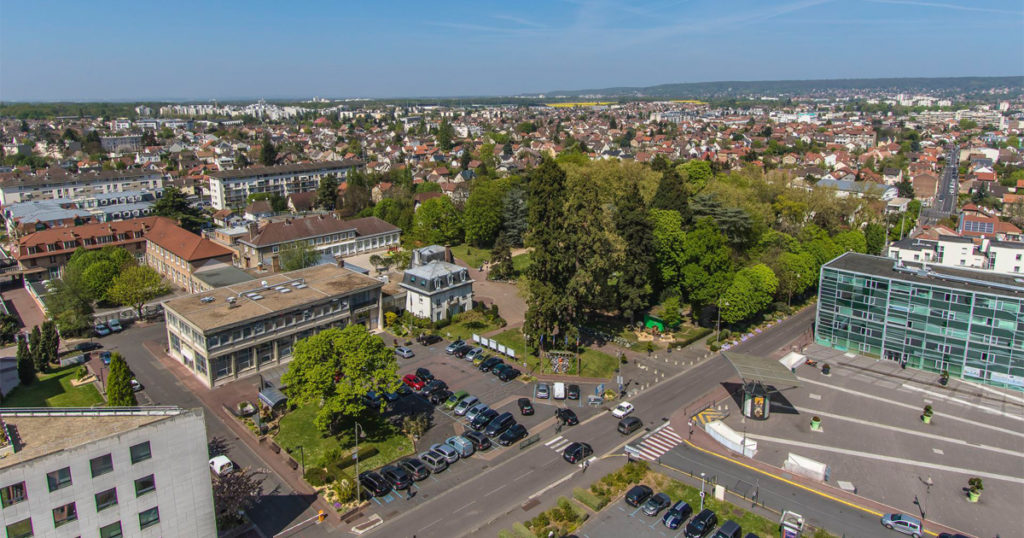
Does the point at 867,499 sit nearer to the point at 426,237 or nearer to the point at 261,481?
the point at 261,481

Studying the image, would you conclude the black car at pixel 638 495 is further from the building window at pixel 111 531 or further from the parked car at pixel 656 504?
the building window at pixel 111 531

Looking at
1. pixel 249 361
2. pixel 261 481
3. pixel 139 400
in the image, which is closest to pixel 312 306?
pixel 249 361

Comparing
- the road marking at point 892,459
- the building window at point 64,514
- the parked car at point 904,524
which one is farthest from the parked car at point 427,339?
the parked car at point 904,524

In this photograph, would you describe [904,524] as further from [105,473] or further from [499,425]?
[105,473]

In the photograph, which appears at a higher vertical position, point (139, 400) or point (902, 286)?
point (902, 286)

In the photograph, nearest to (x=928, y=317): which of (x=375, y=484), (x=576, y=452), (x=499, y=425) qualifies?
(x=576, y=452)
